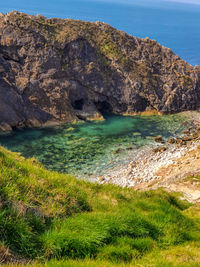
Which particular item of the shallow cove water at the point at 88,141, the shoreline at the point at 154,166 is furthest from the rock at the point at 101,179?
the shallow cove water at the point at 88,141

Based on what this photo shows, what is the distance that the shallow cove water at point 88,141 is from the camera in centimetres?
3729

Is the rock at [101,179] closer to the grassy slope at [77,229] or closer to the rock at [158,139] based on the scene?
the rock at [158,139]

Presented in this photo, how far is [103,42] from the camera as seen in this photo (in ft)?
238

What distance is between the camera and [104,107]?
230ft

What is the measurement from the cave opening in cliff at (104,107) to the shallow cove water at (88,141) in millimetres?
6914

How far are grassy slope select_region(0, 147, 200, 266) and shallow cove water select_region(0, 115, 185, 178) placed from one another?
24873 millimetres

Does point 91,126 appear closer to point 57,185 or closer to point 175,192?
point 175,192

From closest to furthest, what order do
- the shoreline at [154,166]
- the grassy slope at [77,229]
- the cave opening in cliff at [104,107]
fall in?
the grassy slope at [77,229]
the shoreline at [154,166]
the cave opening in cliff at [104,107]

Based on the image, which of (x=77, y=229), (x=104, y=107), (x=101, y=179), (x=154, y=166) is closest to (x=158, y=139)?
(x=154, y=166)

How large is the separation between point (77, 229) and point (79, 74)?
203 feet

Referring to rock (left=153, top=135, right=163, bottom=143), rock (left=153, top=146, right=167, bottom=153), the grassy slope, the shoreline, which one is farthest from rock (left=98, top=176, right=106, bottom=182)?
the grassy slope

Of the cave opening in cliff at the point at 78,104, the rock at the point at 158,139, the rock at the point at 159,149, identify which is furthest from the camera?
the cave opening in cliff at the point at 78,104

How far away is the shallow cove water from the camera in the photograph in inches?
1468

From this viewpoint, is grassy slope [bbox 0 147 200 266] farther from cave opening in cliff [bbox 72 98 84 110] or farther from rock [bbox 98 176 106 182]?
cave opening in cliff [bbox 72 98 84 110]
